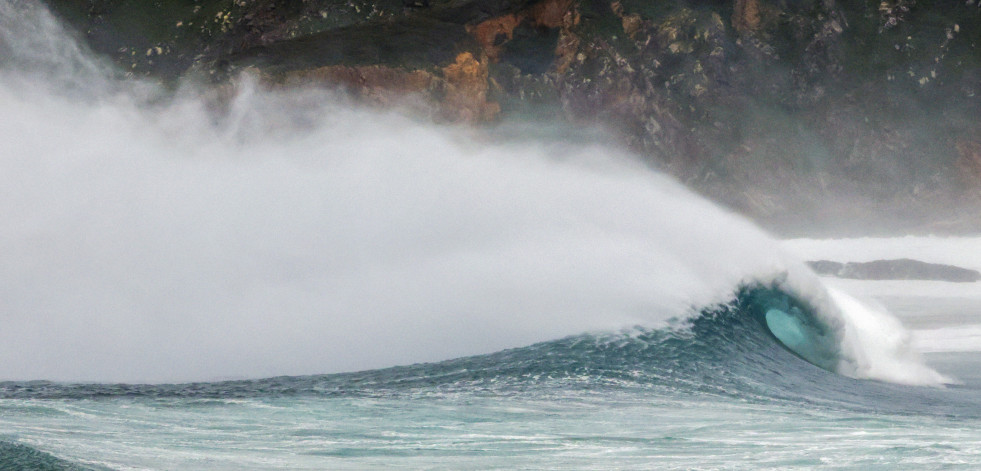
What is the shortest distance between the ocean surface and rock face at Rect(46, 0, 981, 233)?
372 inches

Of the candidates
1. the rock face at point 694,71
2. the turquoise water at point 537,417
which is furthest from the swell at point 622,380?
the rock face at point 694,71

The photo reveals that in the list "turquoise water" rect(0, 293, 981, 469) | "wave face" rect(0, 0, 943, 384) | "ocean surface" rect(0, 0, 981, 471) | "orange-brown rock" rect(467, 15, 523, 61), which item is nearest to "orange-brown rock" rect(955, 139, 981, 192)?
"ocean surface" rect(0, 0, 981, 471)

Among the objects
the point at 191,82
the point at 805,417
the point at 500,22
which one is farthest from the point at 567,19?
the point at 805,417

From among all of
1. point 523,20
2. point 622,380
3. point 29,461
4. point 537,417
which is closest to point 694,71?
point 523,20

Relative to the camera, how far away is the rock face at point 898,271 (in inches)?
717

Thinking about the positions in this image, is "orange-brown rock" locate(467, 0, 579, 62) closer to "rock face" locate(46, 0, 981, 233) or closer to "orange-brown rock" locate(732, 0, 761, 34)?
"rock face" locate(46, 0, 981, 233)

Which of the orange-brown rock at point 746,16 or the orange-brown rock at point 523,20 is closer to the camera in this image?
the orange-brown rock at point 523,20

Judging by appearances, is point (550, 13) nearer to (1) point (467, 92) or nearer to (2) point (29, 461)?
(1) point (467, 92)

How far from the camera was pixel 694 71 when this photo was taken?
24.8m

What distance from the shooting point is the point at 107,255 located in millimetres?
9250

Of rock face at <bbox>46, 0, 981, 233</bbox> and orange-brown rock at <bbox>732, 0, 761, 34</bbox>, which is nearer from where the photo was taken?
rock face at <bbox>46, 0, 981, 233</bbox>

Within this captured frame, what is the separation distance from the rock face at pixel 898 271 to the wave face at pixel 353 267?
7949 millimetres

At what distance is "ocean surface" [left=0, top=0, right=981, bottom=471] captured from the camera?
16.1ft

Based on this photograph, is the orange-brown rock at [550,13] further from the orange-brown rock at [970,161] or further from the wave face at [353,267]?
the wave face at [353,267]
